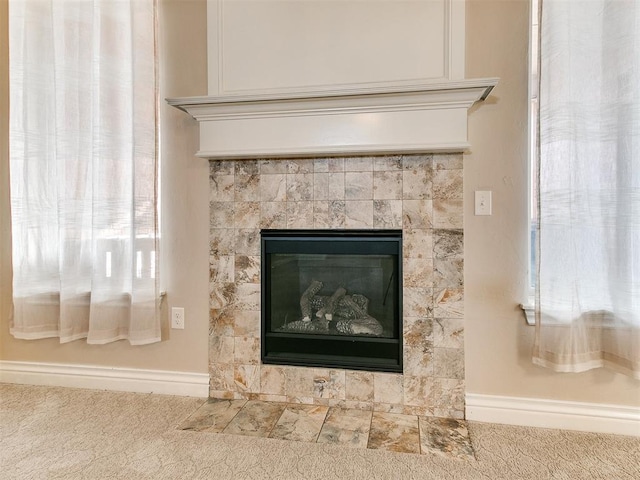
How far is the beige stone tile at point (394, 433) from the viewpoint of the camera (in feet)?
5.26

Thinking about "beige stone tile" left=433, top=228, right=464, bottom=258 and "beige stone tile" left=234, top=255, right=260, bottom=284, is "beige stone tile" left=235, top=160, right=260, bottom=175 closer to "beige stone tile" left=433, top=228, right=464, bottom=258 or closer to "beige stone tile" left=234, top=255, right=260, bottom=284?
"beige stone tile" left=234, top=255, right=260, bottom=284

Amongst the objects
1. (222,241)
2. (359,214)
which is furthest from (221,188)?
(359,214)

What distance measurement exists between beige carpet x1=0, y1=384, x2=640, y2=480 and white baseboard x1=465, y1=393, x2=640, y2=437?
1.6 inches

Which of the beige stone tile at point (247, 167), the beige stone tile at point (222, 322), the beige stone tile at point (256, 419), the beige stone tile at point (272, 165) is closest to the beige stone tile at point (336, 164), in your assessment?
the beige stone tile at point (272, 165)

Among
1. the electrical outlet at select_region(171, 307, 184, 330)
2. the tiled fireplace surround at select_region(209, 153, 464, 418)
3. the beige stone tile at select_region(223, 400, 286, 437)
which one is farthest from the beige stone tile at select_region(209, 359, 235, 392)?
the electrical outlet at select_region(171, 307, 184, 330)

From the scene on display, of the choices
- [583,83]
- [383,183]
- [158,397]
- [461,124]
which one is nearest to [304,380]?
[158,397]

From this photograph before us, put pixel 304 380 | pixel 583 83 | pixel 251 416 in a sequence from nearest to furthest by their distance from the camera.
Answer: pixel 583 83 < pixel 251 416 < pixel 304 380

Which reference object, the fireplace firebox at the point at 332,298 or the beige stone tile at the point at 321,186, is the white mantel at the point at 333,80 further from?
the fireplace firebox at the point at 332,298

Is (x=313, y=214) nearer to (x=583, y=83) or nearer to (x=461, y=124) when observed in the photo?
(x=461, y=124)

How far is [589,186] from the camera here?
5.33 feet

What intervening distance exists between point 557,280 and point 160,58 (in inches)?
90.3

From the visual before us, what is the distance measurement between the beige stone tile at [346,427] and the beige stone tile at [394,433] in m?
0.03

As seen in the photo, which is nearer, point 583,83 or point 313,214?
point 583,83

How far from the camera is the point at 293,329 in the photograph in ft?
6.77
